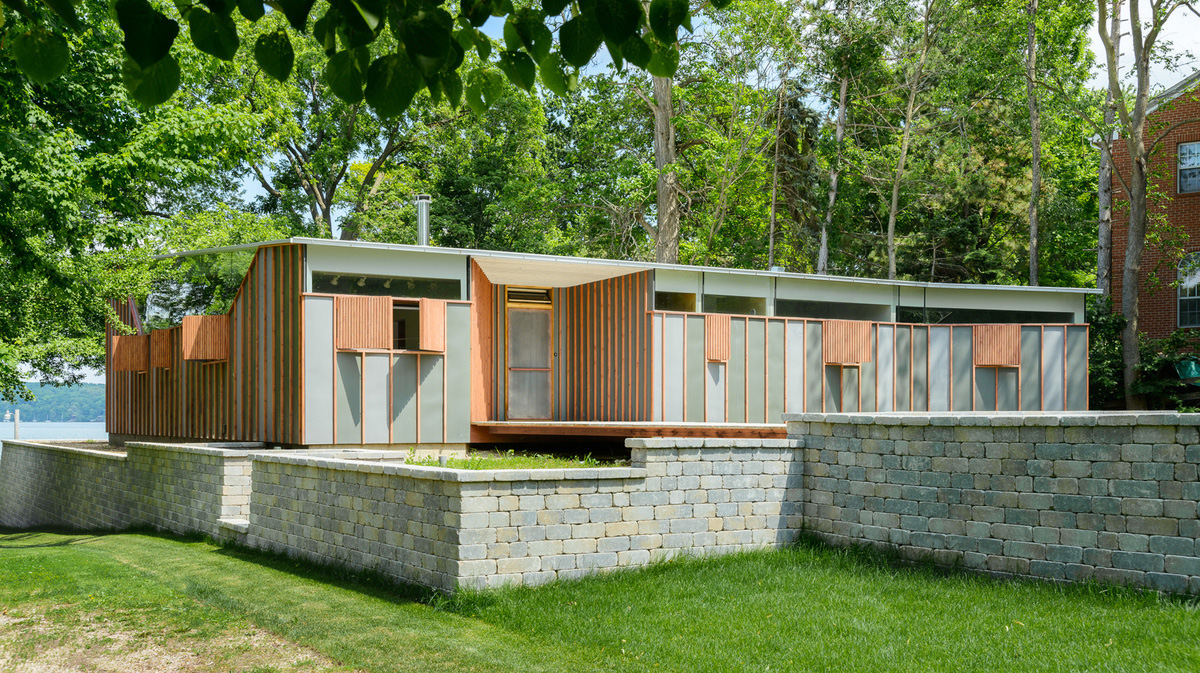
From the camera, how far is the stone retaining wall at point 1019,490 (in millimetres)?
7867

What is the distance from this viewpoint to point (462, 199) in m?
31.4

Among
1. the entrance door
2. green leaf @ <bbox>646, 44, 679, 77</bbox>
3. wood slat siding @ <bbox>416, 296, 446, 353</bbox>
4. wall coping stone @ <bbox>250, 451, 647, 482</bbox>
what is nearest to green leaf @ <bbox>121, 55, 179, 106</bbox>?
green leaf @ <bbox>646, 44, 679, 77</bbox>

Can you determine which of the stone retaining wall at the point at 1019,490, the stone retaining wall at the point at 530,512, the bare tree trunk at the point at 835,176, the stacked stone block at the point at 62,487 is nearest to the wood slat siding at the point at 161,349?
the stacked stone block at the point at 62,487

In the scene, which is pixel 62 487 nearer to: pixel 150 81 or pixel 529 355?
pixel 529 355

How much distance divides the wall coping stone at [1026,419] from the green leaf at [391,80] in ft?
23.1

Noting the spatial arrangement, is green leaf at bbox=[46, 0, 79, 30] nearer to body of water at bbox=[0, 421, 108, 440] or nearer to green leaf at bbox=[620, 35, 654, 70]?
green leaf at bbox=[620, 35, 654, 70]

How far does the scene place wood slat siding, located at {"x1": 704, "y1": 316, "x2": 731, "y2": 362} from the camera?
54.1 feet

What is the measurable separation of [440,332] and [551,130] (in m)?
21.4

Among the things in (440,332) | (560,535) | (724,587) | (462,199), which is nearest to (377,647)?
(560,535)

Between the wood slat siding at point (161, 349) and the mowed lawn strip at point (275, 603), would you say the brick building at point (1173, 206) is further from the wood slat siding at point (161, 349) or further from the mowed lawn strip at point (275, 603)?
the mowed lawn strip at point (275, 603)

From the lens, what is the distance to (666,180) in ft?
88.9

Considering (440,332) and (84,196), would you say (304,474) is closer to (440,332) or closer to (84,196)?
(440,332)

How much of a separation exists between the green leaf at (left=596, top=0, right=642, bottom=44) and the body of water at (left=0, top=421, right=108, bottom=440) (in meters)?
22.3

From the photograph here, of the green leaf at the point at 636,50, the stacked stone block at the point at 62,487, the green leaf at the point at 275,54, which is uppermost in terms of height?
the green leaf at the point at 636,50
